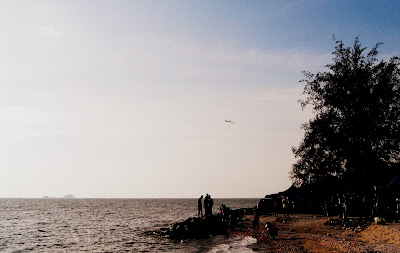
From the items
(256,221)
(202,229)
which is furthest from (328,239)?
(202,229)

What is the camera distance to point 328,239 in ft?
69.2

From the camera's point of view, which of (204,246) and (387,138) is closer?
(204,246)

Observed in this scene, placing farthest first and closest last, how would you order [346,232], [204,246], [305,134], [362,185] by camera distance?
1. [305,134]
2. [362,185]
3. [204,246]
4. [346,232]

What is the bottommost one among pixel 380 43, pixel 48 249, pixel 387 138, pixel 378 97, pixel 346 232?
pixel 48 249

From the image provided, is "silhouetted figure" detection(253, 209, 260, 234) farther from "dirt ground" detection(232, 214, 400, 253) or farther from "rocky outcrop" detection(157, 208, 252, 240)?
"rocky outcrop" detection(157, 208, 252, 240)

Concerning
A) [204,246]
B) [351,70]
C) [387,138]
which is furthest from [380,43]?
[204,246]

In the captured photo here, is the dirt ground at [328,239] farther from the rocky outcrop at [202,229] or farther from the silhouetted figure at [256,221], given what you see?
the rocky outcrop at [202,229]

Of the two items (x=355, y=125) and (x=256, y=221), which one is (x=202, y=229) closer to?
(x=256, y=221)

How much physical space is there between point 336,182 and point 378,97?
9687 mm

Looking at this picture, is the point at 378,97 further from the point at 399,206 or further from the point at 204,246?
the point at 204,246

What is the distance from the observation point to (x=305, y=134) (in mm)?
34844

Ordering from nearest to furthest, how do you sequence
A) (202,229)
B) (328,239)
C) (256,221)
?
(328,239) → (256,221) → (202,229)

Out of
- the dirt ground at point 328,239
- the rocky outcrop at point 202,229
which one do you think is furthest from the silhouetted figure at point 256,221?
the rocky outcrop at point 202,229

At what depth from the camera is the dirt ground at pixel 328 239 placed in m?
17.9
